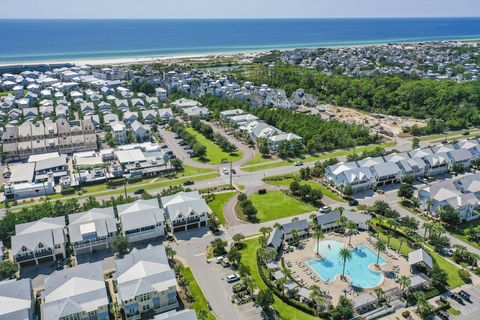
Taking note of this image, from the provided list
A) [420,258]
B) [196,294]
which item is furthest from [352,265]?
[196,294]

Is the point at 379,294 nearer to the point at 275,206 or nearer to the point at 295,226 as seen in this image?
the point at 295,226

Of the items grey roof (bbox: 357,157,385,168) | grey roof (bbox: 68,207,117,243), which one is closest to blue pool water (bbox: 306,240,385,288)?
grey roof (bbox: 357,157,385,168)

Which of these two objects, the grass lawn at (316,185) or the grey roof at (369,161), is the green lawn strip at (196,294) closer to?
the grass lawn at (316,185)

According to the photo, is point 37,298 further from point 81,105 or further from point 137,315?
point 81,105

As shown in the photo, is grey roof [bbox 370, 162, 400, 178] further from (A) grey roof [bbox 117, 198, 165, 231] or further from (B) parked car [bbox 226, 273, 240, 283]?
(A) grey roof [bbox 117, 198, 165, 231]

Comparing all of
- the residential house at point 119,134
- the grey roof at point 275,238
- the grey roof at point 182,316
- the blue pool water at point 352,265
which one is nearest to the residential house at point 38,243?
the grey roof at point 182,316
